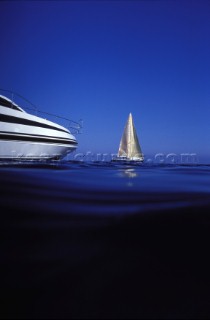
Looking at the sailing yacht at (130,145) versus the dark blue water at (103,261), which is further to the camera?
the sailing yacht at (130,145)

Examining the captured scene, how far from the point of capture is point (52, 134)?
24344mm

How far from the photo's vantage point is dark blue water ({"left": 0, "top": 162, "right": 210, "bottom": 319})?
1465mm

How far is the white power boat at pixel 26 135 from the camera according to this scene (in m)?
19.5

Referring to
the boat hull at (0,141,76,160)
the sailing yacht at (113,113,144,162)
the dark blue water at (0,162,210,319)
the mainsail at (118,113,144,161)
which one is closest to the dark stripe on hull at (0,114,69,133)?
the boat hull at (0,141,76,160)

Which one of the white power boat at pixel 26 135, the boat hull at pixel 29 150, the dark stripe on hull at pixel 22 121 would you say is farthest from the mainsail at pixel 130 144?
the dark stripe on hull at pixel 22 121

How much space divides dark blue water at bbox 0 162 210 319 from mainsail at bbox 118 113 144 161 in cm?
4192

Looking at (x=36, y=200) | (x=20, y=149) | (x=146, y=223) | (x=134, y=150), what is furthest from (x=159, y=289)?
(x=134, y=150)

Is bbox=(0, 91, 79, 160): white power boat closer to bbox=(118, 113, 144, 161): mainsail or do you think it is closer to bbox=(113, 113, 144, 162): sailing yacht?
bbox=(113, 113, 144, 162): sailing yacht

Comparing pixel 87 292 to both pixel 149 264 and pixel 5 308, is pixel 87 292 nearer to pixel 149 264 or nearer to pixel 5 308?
pixel 5 308

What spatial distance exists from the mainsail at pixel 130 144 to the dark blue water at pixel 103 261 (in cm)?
4192

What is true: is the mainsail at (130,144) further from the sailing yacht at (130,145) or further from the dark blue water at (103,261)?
the dark blue water at (103,261)

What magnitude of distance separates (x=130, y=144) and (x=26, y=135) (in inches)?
1096

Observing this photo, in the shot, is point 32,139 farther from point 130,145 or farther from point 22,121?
point 130,145

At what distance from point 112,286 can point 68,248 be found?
684 mm
